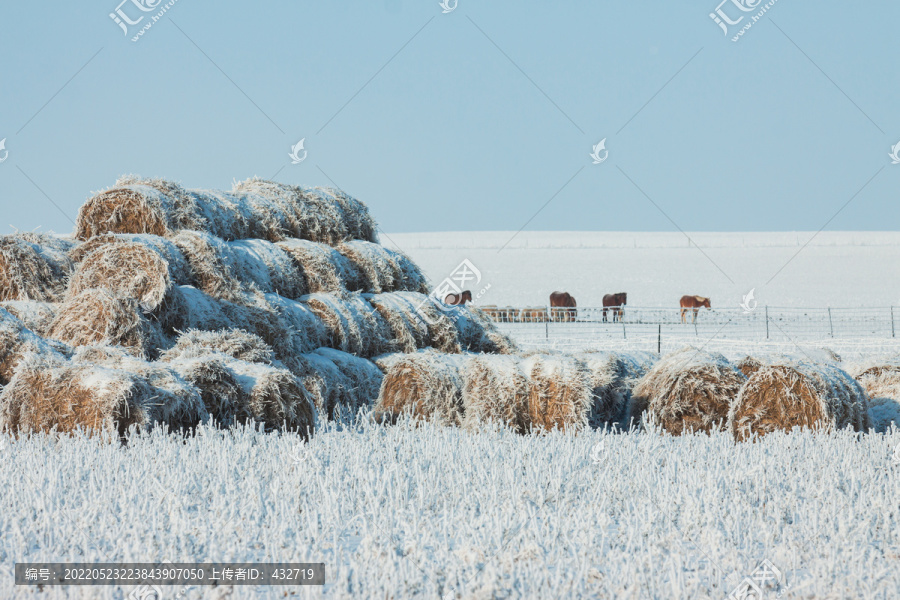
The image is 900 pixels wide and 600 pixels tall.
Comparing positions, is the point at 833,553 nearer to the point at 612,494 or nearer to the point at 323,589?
the point at 612,494

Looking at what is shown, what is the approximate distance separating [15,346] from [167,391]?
157cm

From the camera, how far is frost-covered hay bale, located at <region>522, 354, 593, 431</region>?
751 cm

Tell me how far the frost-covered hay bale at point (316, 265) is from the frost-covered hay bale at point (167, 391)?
3972mm

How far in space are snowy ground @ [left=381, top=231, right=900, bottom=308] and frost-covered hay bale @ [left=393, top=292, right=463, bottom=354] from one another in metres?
28.2

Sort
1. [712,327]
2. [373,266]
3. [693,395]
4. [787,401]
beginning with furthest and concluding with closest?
[712,327]
[373,266]
[693,395]
[787,401]

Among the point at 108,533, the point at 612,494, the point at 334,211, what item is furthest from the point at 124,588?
the point at 334,211

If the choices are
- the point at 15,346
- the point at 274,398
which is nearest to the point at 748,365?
the point at 274,398

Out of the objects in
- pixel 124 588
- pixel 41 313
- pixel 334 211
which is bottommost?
pixel 124 588

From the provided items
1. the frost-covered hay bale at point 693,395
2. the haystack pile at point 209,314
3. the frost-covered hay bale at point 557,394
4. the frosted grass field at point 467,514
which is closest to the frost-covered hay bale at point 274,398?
the haystack pile at point 209,314

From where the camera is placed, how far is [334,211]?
12.0m

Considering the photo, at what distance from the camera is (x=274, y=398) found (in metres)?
6.77

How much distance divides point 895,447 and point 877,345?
15607 millimetres

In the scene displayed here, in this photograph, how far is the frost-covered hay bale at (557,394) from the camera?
7.51m

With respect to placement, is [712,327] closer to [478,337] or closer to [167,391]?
[478,337]
